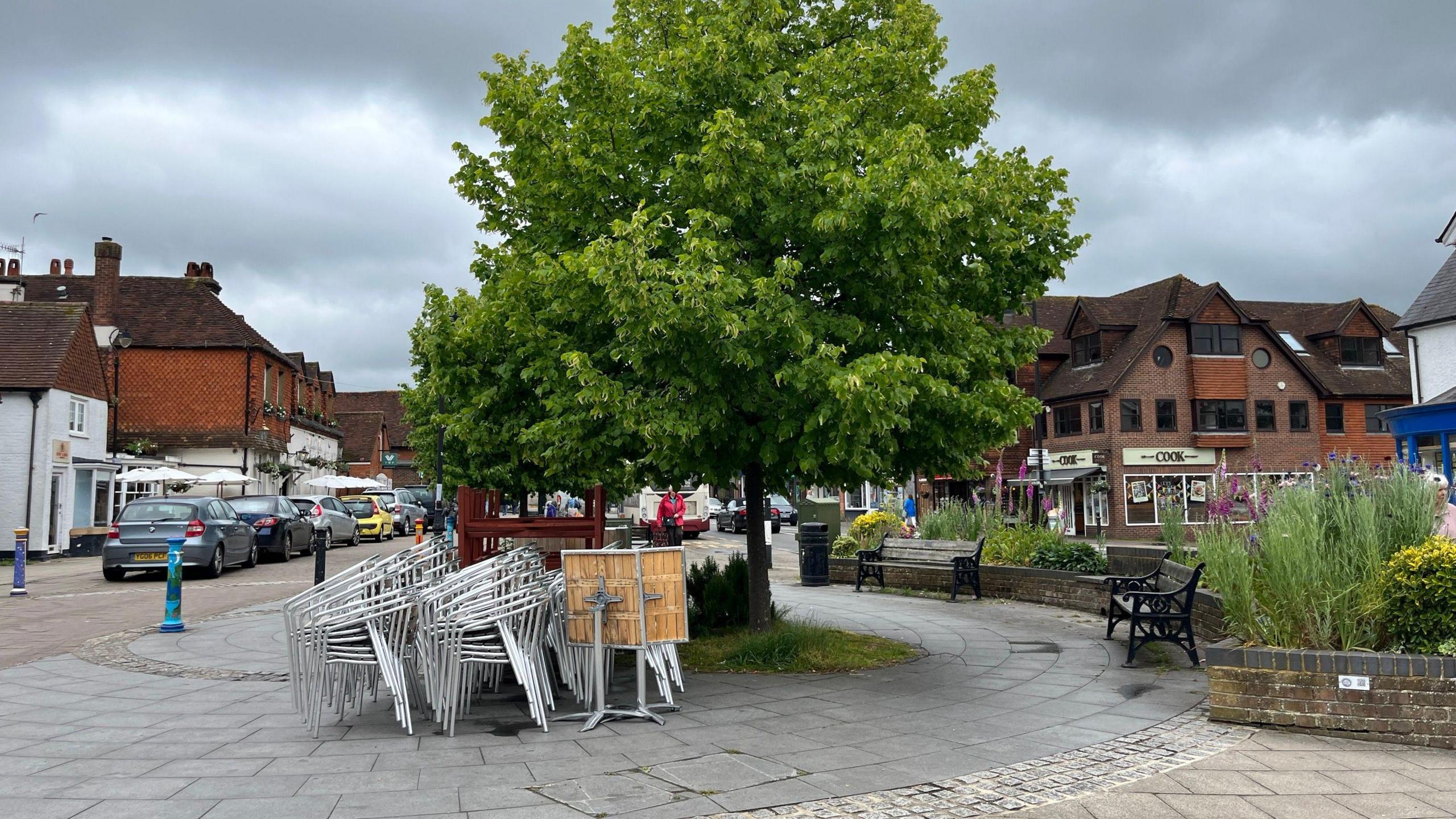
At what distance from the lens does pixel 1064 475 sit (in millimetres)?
43156

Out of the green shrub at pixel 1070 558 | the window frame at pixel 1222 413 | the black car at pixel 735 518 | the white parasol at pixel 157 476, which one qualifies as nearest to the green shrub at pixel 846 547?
the green shrub at pixel 1070 558

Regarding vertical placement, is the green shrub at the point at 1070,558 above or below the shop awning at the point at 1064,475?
below

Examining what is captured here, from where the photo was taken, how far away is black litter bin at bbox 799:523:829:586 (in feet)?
60.5

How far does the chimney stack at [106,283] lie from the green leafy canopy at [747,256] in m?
35.1

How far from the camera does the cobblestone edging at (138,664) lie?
9.30 meters

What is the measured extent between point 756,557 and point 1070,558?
6.93 m

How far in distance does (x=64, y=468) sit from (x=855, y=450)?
27.6 metres

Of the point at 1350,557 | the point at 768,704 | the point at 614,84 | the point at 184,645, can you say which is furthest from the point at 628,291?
the point at 184,645

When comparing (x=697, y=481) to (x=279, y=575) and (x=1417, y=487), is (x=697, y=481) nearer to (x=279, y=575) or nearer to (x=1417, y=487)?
(x=1417, y=487)

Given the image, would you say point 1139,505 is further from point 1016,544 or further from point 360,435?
point 360,435

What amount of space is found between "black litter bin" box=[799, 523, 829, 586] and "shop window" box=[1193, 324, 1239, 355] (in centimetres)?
3062

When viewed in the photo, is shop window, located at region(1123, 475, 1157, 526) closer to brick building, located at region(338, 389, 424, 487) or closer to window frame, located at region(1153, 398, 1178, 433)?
window frame, located at region(1153, 398, 1178, 433)

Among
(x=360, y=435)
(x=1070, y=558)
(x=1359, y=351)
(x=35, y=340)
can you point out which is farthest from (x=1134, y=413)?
(x=360, y=435)

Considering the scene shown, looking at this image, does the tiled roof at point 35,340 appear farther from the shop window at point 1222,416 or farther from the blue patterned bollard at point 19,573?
the shop window at point 1222,416
